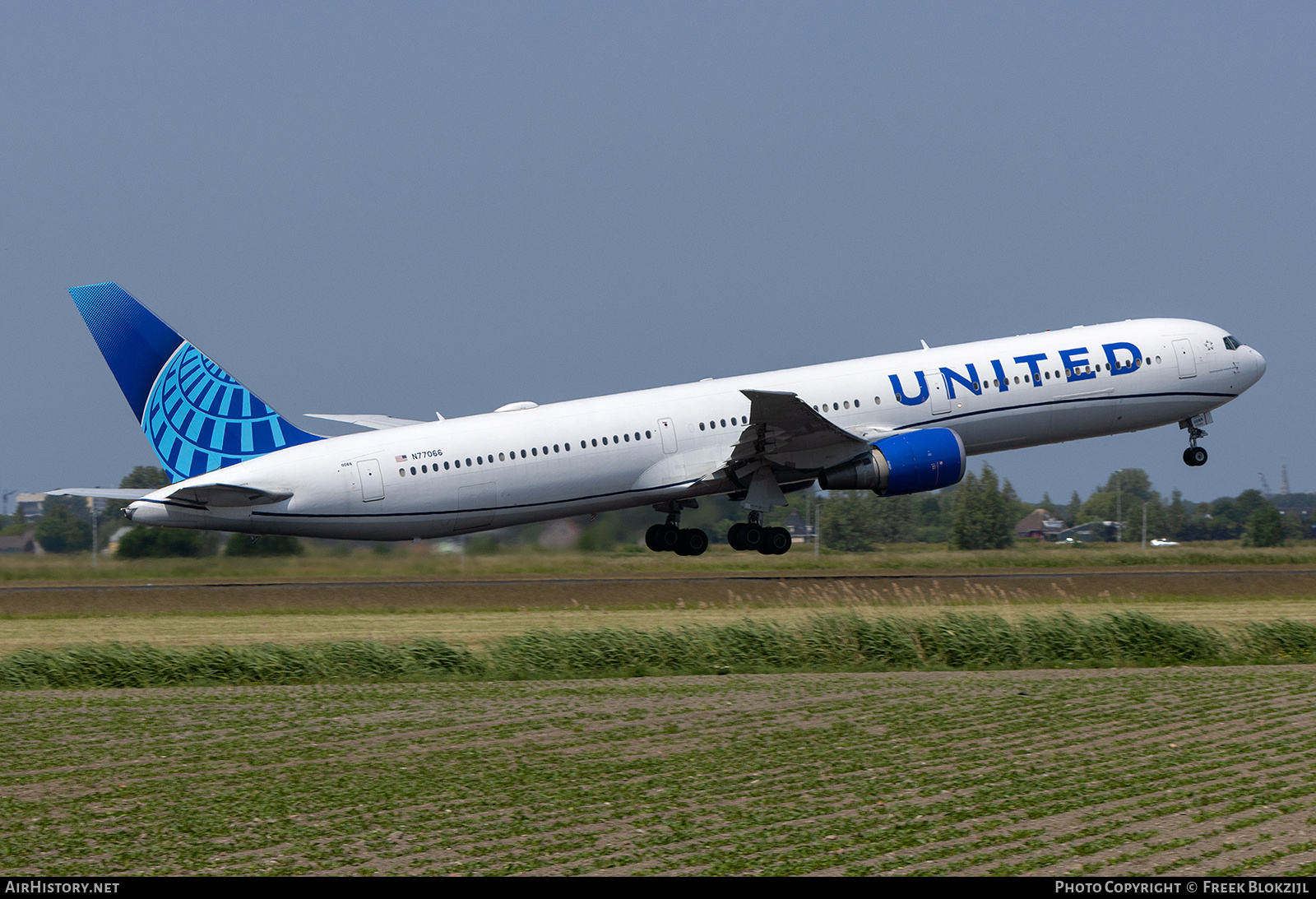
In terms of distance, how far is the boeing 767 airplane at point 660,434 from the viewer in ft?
113

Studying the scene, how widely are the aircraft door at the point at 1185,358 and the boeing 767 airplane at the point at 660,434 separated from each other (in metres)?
0.05

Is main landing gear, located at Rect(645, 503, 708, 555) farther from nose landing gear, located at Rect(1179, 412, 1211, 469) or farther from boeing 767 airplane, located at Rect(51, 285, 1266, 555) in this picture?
nose landing gear, located at Rect(1179, 412, 1211, 469)

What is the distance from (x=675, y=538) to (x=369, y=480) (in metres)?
9.62

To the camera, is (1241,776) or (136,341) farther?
(136,341)

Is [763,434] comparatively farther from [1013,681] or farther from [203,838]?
[203,838]

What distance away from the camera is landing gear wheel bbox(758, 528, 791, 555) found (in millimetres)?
38594

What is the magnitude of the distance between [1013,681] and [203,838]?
13.3 m

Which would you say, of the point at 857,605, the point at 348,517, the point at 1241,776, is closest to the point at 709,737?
the point at 1241,776

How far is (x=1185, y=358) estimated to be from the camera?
132 feet

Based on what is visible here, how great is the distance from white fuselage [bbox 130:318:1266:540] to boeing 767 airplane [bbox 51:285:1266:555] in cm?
5

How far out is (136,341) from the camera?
1382 inches

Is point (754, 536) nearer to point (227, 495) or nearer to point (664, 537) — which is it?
point (664, 537)

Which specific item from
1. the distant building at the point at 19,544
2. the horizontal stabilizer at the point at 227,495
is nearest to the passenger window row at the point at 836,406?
the horizontal stabilizer at the point at 227,495

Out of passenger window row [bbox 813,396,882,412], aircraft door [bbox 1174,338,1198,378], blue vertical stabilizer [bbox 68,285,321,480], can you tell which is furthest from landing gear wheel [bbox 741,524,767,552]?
aircraft door [bbox 1174,338,1198,378]
